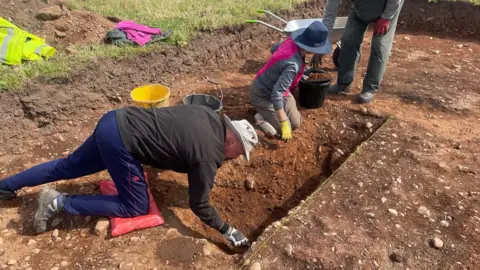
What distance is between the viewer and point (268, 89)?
436 cm

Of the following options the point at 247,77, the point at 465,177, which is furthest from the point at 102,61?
the point at 465,177

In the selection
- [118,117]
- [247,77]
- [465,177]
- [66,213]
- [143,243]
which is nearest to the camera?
[118,117]

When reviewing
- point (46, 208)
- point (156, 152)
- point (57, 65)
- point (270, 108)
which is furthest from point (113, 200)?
point (57, 65)

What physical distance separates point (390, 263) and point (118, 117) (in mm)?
2362

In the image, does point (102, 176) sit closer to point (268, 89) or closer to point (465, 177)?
point (268, 89)

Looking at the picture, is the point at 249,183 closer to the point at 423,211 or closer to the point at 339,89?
the point at 423,211

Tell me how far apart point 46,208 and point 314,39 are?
2921mm

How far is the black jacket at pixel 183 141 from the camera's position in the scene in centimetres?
279

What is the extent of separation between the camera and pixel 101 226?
10.4 ft

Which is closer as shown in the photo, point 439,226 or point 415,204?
point 439,226

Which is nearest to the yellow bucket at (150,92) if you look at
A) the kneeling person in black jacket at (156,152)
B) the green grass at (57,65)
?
the green grass at (57,65)

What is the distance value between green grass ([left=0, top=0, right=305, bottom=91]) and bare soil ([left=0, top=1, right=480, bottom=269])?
15 centimetres

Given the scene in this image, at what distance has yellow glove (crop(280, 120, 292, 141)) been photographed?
13.7 feet

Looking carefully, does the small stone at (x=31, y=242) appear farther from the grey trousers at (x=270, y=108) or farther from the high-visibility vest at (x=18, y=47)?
the grey trousers at (x=270, y=108)
